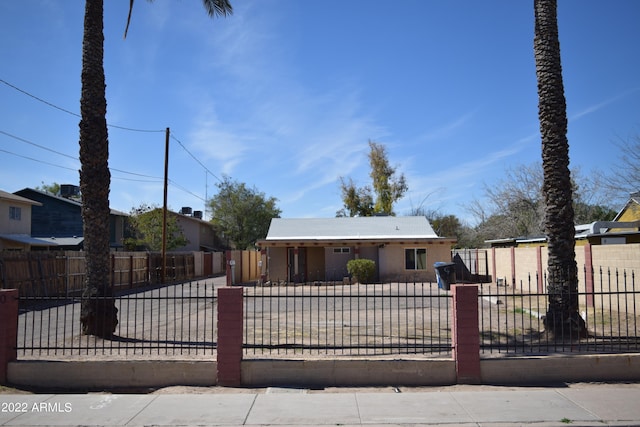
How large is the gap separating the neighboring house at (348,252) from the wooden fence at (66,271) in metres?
6.74

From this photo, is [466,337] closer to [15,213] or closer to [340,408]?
[340,408]

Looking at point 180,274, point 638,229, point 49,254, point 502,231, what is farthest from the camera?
point 502,231

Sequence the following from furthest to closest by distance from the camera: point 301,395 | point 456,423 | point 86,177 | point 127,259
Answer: point 127,259
point 86,177
point 301,395
point 456,423

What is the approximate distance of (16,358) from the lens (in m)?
8.09

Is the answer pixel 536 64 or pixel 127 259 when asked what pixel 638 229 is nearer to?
pixel 536 64

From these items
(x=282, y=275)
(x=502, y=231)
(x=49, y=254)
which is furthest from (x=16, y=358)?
(x=502, y=231)

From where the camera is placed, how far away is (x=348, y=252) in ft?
96.9

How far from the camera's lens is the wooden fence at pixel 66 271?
707 inches

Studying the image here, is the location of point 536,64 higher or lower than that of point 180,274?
higher

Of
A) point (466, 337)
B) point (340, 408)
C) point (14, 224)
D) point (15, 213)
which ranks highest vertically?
point (15, 213)

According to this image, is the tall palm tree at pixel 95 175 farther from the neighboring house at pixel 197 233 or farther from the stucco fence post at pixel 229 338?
the neighboring house at pixel 197 233

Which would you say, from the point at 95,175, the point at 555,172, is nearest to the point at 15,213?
the point at 95,175

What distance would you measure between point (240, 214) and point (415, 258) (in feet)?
96.4

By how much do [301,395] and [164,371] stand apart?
220 cm
